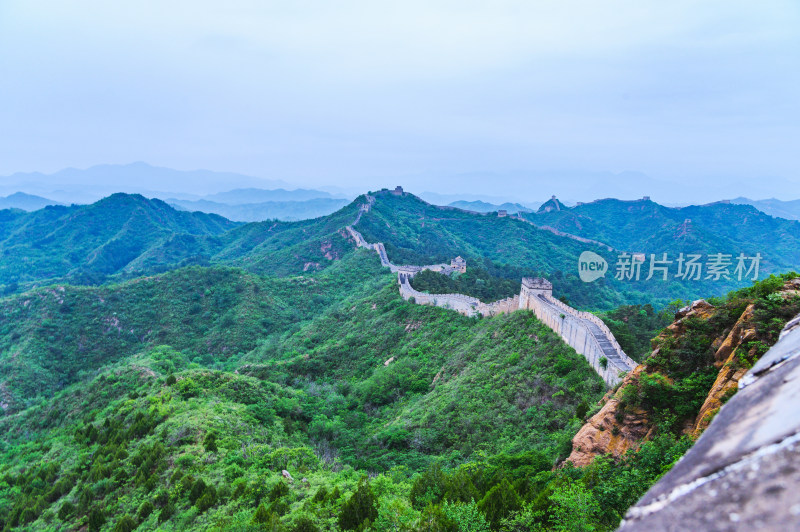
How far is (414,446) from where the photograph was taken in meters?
23.9

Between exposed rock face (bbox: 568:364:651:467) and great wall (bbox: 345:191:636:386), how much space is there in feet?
11.6

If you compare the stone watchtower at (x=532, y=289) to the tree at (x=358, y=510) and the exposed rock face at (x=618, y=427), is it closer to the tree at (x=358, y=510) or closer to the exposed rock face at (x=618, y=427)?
the exposed rock face at (x=618, y=427)

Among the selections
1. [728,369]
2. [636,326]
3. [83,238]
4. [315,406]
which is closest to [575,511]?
[728,369]

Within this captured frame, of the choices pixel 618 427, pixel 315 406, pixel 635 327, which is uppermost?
pixel 618 427

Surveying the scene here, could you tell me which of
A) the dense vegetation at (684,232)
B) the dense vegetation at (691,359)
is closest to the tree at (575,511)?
the dense vegetation at (691,359)

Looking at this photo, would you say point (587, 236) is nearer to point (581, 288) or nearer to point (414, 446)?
point (581, 288)

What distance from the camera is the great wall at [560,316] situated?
20828 mm

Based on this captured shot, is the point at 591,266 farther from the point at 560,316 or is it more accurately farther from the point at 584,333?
the point at 584,333

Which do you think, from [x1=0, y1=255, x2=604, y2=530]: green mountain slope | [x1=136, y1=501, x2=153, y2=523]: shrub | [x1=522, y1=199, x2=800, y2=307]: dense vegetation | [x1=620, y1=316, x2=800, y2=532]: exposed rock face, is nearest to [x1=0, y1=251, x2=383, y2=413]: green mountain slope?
[x1=0, y1=255, x2=604, y2=530]: green mountain slope

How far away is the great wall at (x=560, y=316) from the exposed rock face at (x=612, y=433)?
354 cm

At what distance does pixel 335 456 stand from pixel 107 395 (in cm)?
2145

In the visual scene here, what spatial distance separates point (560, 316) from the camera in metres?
27.1

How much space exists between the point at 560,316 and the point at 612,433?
44.5 feet

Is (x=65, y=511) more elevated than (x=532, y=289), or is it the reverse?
(x=532, y=289)
